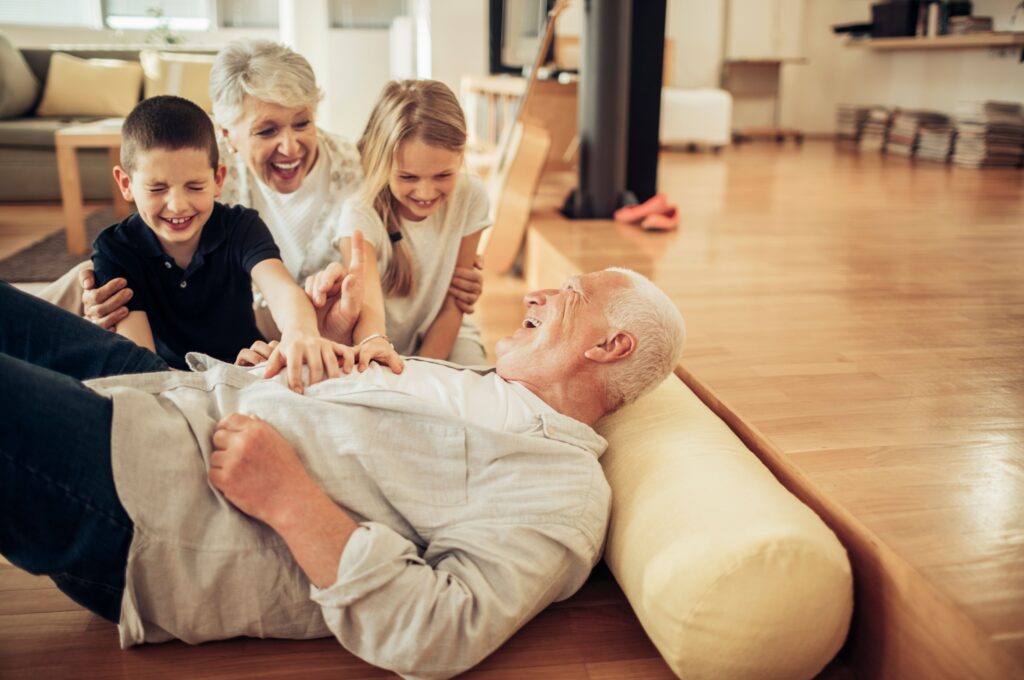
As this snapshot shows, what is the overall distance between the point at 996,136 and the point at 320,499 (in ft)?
19.3

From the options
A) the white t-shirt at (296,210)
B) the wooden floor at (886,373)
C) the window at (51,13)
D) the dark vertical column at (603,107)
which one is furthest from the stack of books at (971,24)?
the window at (51,13)

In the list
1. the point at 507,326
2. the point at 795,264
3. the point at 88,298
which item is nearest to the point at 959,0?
the point at 795,264

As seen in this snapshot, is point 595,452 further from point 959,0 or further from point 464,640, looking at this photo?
point 959,0

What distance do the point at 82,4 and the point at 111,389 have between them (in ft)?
24.2

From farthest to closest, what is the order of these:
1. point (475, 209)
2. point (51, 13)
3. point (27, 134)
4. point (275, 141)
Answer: point (51, 13), point (27, 134), point (475, 209), point (275, 141)

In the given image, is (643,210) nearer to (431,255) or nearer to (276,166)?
(431,255)

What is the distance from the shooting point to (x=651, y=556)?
1.19 m

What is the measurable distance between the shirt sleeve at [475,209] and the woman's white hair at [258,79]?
1.33 feet

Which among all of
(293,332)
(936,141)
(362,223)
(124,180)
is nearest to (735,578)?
(293,332)

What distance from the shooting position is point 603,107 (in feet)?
12.0

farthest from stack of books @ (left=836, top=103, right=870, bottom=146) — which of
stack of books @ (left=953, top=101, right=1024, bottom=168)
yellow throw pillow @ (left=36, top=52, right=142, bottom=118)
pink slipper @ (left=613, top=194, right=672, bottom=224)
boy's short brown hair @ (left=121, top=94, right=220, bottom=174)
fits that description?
boy's short brown hair @ (left=121, top=94, right=220, bottom=174)

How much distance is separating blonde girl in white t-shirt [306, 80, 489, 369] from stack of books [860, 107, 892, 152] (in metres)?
6.11

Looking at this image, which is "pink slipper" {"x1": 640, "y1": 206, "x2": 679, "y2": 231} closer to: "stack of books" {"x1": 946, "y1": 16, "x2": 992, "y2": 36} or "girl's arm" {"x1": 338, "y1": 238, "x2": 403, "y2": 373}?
"girl's arm" {"x1": 338, "y1": 238, "x2": 403, "y2": 373}

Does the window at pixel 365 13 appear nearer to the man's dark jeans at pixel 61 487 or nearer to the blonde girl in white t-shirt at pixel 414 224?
the blonde girl in white t-shirt at pixel 414 224
